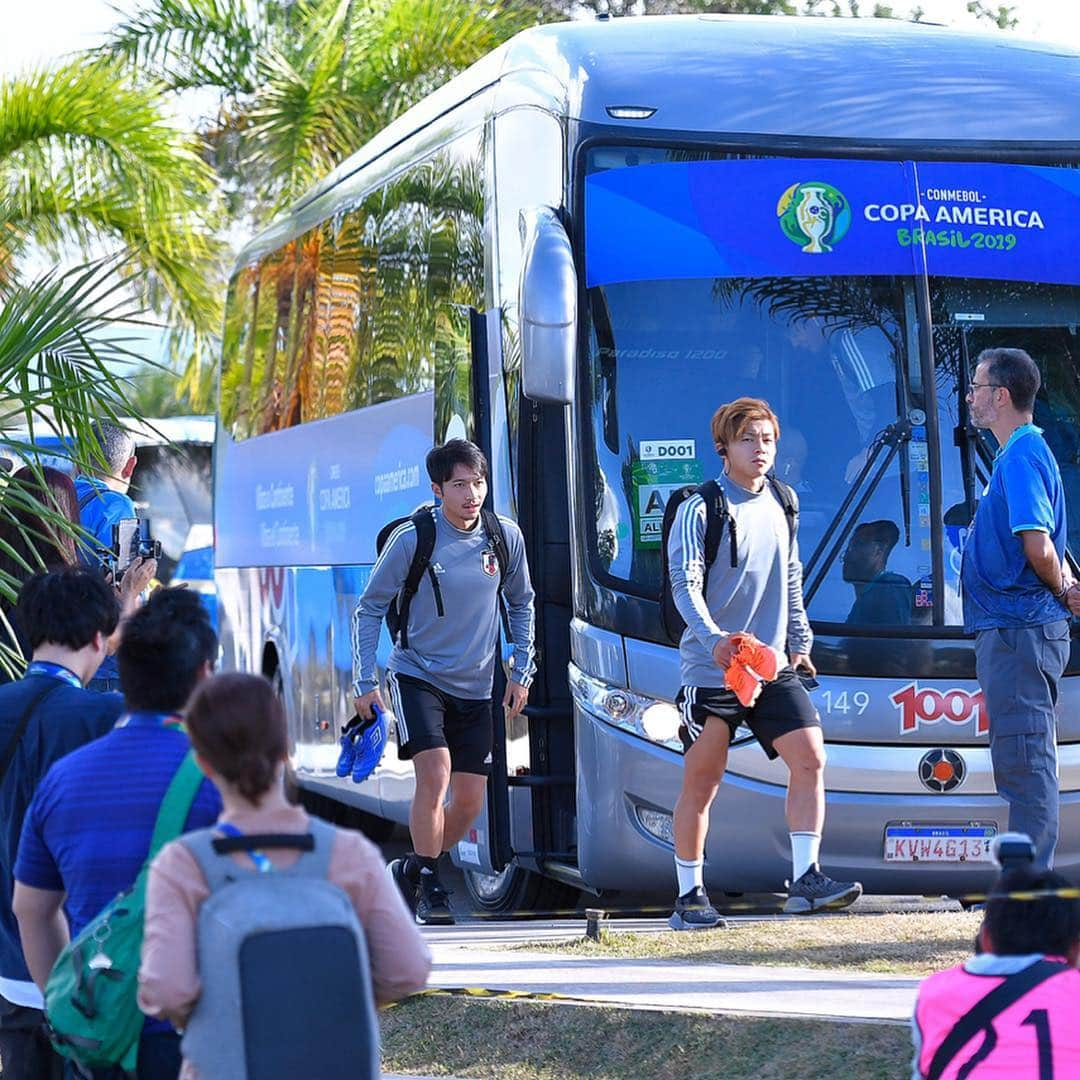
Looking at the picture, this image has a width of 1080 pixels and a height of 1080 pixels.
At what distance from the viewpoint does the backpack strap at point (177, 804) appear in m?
4.15

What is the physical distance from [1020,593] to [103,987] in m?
4.76

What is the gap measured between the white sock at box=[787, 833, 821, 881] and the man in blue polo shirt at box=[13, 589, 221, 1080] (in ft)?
13.6

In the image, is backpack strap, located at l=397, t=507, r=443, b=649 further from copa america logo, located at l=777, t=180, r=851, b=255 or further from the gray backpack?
the gray backpack

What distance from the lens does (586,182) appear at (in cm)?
899

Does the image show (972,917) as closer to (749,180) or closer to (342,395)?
(749,180)

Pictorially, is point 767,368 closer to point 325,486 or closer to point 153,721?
Answer: point 325,486

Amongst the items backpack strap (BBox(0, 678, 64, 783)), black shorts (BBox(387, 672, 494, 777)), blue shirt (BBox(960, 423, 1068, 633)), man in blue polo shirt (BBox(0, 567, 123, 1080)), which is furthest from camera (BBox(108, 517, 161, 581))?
backpack strap (BBox(0, 678, 64, 783))

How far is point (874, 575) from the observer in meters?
8.79

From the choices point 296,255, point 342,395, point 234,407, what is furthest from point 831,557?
point 234,407

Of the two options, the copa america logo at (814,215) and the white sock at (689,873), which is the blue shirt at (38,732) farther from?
the copa america logo at (814,215)

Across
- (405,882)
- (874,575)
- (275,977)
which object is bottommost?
(405,882)

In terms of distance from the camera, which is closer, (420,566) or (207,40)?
(420,566)

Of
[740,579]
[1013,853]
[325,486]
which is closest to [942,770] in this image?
[740,579]

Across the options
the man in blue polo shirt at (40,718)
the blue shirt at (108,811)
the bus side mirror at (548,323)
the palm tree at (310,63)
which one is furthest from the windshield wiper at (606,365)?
the palm tree at (310,63)
